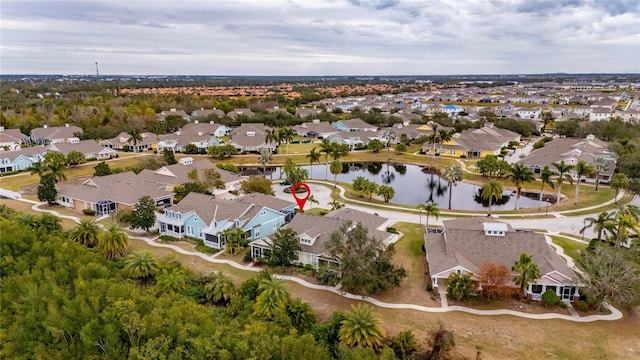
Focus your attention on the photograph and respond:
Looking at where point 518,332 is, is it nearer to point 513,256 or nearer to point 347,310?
point 513,256

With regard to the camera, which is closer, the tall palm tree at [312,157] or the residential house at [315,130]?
the tall palm tree at [312,157]

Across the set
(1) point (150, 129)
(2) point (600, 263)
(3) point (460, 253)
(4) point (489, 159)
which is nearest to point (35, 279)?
(3) point (460, 253)

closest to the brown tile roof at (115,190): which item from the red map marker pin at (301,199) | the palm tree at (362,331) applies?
the red map marker pin at (301,199)

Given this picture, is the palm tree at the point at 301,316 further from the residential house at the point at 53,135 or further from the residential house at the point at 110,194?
the residential house at the point at 53,135

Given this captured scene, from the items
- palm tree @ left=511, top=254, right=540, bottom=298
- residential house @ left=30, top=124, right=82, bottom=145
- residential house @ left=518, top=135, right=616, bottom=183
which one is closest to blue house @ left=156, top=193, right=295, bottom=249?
palm tree @ left=511, top=254, right=540, bottom=298

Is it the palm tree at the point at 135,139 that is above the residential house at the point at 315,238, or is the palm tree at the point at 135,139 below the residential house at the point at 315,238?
above

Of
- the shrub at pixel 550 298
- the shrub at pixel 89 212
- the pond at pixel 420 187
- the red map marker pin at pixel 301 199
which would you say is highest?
the red map marker pin at pixel 301 199

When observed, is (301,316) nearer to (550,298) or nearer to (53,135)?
(550,298)

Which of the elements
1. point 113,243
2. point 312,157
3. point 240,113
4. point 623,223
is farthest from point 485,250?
point 240,113
